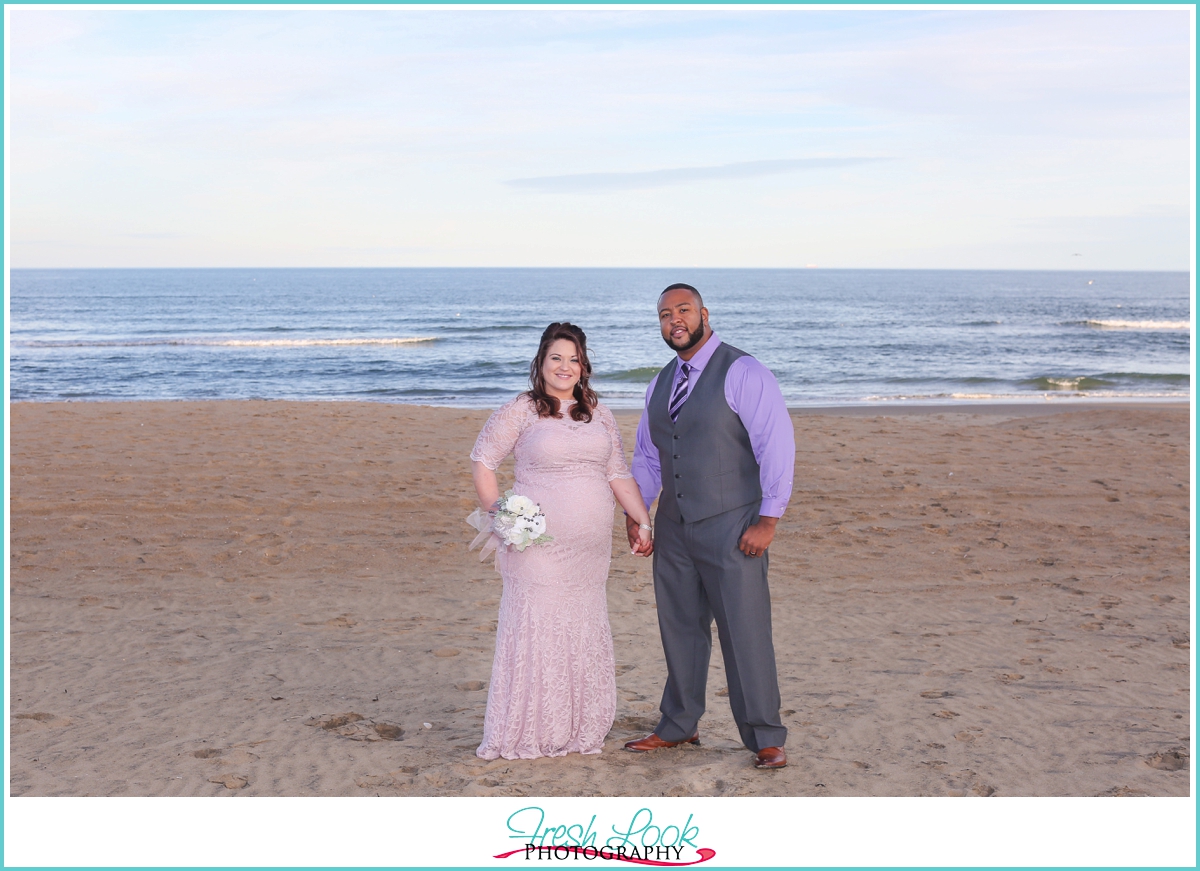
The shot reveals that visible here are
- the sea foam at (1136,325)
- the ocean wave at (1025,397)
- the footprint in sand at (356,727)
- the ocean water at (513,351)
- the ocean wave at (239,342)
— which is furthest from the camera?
the sea foam at (1136,325)

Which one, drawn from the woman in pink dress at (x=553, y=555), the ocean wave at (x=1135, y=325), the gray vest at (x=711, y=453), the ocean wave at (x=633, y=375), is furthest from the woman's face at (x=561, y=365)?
the ocean wave at (x=1135, y=325)

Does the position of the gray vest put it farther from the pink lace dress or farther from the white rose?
the white rose

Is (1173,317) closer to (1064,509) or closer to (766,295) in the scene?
(766,295)

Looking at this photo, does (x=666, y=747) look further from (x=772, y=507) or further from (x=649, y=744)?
(x=772, y=507)

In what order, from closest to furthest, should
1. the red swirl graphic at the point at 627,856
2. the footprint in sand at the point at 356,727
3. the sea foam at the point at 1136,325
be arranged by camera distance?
the red swirl graphic at the point at 627,856
the footprint in sand at the point at 356,727
the sea foam at the point at 1136,325

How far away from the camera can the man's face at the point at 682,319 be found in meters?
4.10

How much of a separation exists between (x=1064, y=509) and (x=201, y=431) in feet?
33.4

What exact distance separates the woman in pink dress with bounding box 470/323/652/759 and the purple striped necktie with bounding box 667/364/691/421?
10.3 inches

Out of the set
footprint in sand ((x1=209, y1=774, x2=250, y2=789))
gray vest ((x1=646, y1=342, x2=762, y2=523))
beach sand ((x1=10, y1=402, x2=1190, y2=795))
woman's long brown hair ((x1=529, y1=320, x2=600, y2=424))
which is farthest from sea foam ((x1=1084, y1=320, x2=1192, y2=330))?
footprint in sand ((x1=209, y1=774, x2=250, y2=789))

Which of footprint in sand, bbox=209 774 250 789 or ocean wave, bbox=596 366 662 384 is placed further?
ocean wave, bbox=596 366 662 384

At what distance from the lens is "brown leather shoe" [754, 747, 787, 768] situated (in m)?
4.11

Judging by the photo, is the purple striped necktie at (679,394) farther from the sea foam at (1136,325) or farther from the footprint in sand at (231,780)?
the sea foam at (1136,325)

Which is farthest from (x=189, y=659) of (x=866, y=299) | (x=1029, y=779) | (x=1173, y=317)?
(x=866, y=299)

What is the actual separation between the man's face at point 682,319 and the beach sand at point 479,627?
1.77 meters
